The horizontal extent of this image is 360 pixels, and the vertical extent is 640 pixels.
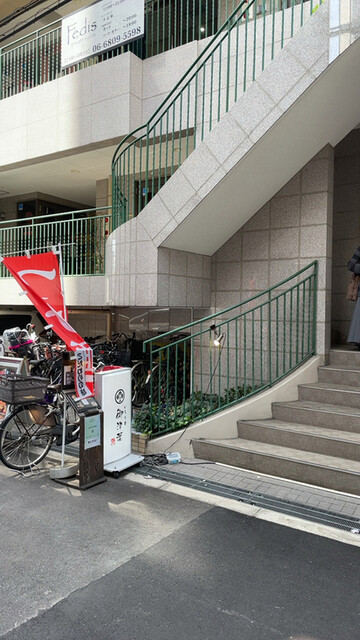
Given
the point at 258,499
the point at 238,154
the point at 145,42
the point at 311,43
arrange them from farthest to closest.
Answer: the point at 145,42, the point at 238,154, the point at 311,43, the point at 258,499

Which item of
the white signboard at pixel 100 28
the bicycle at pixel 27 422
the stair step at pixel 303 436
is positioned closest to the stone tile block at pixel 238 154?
the stair step at pixel 303 436

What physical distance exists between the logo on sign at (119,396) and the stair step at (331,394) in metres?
2.28

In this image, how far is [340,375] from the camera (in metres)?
5.87

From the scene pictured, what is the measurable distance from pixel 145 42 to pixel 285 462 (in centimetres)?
851

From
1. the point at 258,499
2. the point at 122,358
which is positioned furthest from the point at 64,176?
the point at 258,499

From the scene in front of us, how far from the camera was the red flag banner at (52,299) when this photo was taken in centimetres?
480

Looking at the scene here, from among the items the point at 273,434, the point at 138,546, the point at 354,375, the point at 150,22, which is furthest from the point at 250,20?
the point at 138,546

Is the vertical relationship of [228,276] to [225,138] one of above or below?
below

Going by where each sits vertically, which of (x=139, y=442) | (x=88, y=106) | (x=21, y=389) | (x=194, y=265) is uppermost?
(x=88, y=106)

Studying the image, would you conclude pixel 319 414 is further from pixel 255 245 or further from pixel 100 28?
pixel 100 28

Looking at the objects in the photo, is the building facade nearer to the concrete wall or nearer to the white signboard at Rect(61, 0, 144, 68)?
the concrete wall

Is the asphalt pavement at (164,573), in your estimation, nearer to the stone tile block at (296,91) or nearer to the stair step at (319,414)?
the stair step at (319,414)

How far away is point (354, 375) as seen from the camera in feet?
19.0

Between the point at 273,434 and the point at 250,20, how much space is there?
21.3ft
